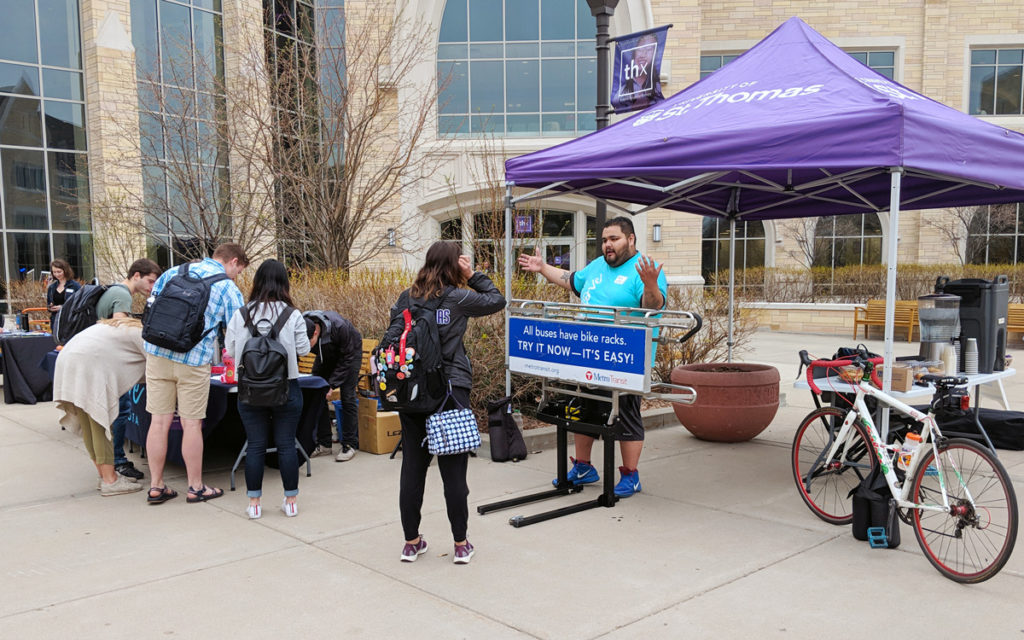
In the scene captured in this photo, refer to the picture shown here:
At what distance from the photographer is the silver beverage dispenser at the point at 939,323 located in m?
5.67

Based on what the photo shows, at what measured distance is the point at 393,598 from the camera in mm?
4094

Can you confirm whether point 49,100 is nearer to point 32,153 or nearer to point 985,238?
point 32,153

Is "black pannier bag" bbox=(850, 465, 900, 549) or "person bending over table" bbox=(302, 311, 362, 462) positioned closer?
"black pannier bag" bbox=(850, 465, 900, 549)

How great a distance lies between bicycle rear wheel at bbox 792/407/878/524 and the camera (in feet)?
17.0

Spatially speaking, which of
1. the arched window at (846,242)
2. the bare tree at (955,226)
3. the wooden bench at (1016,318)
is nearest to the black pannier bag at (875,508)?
the wooden bench at (1016,318)

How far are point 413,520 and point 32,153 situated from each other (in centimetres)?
2386

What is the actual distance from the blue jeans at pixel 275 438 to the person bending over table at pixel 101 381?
135 cm

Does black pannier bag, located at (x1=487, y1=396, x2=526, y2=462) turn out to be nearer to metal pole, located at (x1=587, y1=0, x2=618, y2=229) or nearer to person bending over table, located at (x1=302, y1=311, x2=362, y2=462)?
person bending over table, located at (x1=302, y1=311, x2=362, y2=462)

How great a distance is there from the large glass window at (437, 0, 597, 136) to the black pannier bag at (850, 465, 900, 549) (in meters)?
20.1

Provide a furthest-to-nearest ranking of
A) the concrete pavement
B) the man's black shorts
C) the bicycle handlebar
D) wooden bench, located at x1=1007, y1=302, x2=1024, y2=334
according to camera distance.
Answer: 1. wooden bench, located at x1=1007, y1=302, x2=1024, y2=334
2. the man's black shorts
3. the bicycle handlebar
4. the concrete pavement

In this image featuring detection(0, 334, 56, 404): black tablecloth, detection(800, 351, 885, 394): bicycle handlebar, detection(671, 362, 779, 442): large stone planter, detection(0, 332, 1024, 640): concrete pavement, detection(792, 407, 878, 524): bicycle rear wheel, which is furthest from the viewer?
detection(0, 334, 56, 404): black tablecloth

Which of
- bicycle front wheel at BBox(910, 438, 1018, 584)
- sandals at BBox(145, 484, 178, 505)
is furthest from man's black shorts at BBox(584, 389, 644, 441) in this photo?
sandals at BBox(145, 484, 178, 505)

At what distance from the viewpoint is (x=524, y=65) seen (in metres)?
23.9

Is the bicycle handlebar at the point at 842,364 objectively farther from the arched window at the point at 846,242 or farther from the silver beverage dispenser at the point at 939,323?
the arched window at the point at 846,242
